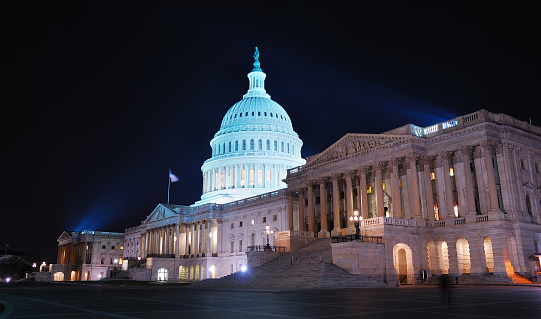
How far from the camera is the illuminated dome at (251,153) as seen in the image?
386ft

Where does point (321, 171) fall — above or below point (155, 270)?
above

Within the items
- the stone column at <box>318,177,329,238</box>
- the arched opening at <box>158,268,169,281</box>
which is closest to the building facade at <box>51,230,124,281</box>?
the arched opening at <box>158,268,169,281</box>

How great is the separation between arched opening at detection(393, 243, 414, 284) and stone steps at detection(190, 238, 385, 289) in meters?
7.47

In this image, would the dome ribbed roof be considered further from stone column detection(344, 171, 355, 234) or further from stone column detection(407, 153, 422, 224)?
stone column detection(407, 153, 422, 224)

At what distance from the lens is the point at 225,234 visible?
10112cm

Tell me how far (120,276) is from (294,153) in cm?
5417

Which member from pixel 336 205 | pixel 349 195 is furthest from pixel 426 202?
pixel 336 205

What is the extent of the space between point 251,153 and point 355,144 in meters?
60.4

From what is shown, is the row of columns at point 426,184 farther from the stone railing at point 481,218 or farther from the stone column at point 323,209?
the stone column at point 323,209

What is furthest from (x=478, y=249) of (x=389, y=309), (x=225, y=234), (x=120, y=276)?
(x=120, y=276)

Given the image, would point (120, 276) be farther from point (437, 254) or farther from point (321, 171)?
point (437, 254)

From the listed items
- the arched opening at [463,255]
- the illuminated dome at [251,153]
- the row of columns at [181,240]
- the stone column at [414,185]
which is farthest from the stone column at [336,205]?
the illuminated dome at [251,153]

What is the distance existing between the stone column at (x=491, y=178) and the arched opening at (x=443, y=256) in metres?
7.35

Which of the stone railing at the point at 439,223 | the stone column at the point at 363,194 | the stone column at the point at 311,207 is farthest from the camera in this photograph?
the stone column at the point at 311,207
